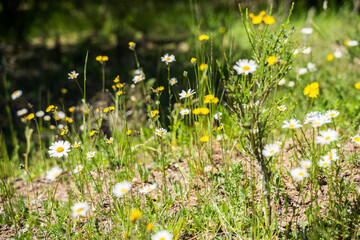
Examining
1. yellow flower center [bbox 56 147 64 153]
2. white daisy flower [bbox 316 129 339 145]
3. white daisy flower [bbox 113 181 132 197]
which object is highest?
yellow flower center [bbox 56 147 64 153]

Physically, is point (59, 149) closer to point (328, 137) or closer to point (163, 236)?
point (163, 236)

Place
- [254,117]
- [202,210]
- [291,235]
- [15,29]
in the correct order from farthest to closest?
[15,29]
[202,210]
[291,235]
[254,117]

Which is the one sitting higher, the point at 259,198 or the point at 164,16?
the point at 164,16

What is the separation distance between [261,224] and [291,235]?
16cm

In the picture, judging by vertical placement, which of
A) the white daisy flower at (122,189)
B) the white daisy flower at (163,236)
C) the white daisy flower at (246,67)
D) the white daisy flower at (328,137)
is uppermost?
the white daisy flower at (246,67)

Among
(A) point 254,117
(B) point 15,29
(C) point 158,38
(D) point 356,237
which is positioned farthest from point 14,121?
(D) point 356,237

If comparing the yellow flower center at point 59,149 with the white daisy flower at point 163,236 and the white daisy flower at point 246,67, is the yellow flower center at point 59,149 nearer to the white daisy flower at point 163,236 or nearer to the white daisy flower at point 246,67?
the white daisy flower at point 163,236

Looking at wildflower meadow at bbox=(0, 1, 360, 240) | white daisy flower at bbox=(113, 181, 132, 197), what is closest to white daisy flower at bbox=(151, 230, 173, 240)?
wildflower meadow at bbox=(0, 1, 360, 240)

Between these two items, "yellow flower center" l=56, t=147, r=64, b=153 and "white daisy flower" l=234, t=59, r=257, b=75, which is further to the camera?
"yellow flower center" l=56, t=147, r=64, b=153

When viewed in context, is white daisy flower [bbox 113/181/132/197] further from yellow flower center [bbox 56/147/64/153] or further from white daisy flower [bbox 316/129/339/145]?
white daisy flower [bbox 316/129/339/145]

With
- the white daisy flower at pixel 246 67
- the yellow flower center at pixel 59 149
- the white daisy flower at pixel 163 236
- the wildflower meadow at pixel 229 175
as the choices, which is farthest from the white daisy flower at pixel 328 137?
the yellow flower center at pixel 59 149

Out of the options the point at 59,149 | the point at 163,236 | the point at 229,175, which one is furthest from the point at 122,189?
the point at 229,175

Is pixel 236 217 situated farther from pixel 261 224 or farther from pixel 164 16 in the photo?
pixel 164 16

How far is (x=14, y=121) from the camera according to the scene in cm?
364
